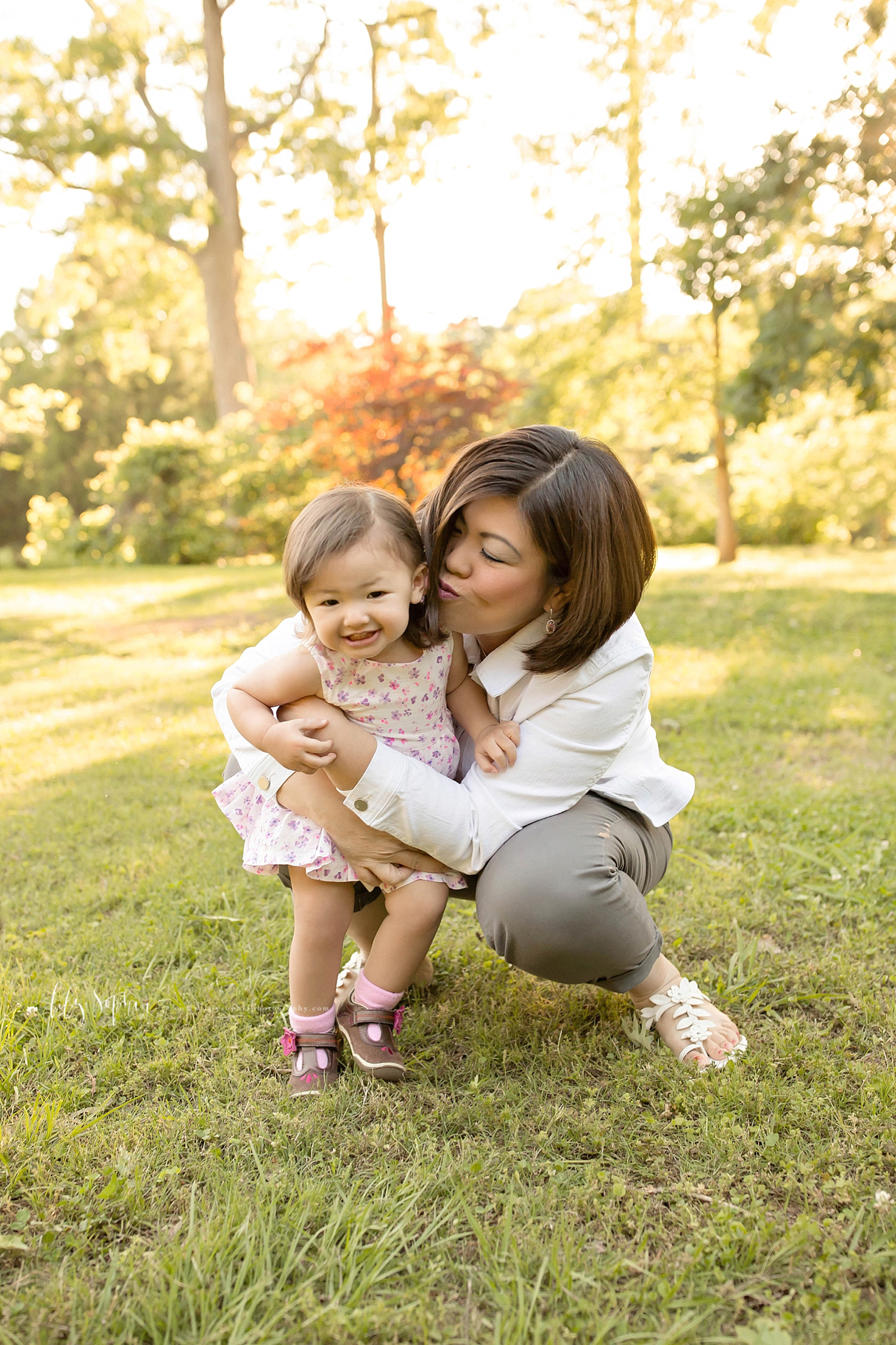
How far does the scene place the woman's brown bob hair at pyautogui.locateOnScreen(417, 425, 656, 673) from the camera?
1.85m

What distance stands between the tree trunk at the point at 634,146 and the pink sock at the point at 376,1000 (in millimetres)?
10474

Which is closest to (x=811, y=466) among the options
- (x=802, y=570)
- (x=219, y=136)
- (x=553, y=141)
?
(x=802, y=570)

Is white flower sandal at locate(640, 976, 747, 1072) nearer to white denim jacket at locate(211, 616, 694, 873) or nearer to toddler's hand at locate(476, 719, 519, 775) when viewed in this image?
white denim jacket at locate(211, 616, 694, 873)

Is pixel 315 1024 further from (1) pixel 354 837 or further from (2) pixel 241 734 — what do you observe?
(2) pixel 241 734

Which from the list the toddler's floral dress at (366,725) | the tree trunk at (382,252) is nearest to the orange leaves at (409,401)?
the tree trunk at (382,252)

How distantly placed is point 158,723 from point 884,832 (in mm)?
3328

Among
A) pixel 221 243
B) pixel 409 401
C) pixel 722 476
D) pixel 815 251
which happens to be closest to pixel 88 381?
pixel 221 243

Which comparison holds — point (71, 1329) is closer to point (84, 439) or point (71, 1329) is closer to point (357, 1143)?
point (357, 1143)

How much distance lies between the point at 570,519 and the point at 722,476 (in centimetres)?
1135

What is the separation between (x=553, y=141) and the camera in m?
11.6

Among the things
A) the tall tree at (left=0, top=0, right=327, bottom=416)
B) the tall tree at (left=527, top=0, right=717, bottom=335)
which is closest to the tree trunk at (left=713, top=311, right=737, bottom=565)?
the tall tree at (left=527, top=0, right=717, bottom=335)

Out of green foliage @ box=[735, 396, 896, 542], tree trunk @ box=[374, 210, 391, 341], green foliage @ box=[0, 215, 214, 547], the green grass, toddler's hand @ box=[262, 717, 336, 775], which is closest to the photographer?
the green grass

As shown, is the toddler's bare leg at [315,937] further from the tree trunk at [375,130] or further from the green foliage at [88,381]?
the green foliage at [88,381]

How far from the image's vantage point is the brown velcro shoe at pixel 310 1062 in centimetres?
192
